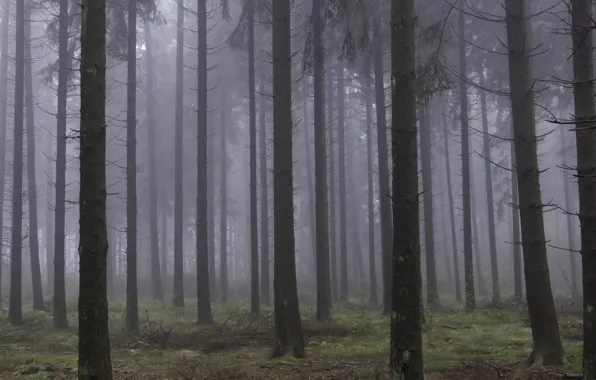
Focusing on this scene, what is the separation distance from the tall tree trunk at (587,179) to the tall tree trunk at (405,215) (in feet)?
6.70

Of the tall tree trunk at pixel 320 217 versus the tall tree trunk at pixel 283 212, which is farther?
the tall tree trunk at pixel 320 217

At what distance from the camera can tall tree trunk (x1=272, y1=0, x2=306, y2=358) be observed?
10.2 meters

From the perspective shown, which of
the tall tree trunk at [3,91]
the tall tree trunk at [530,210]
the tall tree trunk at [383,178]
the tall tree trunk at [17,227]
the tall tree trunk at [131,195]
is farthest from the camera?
the tall tree trunk at [3,91]

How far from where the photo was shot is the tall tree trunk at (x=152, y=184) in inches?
1035

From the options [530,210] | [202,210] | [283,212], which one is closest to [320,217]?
[202,210]

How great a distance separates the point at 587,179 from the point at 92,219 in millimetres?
6250

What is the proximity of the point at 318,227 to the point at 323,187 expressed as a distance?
1.26m

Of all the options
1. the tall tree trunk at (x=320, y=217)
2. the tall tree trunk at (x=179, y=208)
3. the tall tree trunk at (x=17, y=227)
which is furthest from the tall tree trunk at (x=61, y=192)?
the tall tree trunk at (x=320, y=217)

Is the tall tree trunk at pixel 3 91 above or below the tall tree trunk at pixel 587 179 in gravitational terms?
above

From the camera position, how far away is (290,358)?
9984 mm

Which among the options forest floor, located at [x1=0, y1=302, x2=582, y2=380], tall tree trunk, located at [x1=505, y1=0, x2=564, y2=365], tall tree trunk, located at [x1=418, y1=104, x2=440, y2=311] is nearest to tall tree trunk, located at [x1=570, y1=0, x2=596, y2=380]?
forest floor, located at [x1=0, y1=302, x2=582, y2=380]

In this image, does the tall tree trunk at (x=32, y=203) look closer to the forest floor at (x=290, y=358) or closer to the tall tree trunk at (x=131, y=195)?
the forest floor at (x=290, y=358)

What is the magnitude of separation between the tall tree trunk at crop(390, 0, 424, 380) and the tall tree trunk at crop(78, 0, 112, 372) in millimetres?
3638

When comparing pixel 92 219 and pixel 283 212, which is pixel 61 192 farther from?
pixel 92 219
